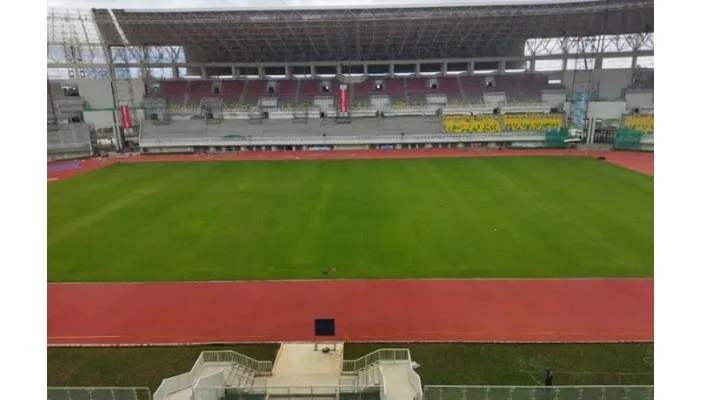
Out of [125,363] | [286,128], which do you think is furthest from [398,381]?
[286,128]

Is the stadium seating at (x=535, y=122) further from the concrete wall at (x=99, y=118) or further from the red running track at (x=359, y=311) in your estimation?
the concrete wall at (x=99, y=118)

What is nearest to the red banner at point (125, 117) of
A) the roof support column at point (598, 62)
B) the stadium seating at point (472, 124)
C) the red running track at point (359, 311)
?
the stadium seating at point (472, 124)

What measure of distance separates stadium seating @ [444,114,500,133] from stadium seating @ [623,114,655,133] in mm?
16066

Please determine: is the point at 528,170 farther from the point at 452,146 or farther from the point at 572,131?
the point at 572,131

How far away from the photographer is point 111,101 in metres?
58.6

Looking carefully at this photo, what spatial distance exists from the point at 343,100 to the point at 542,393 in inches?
2078

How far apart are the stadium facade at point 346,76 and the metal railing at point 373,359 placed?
1746 inches

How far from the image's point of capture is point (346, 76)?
66.0m

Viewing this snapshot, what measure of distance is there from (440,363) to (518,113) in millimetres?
53357

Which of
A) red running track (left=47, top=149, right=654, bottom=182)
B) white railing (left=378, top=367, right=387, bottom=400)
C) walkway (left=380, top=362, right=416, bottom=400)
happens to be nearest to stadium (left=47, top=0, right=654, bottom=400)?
walkway (left=380, top=362, right=416, bottom=400)

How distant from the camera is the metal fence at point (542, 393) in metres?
9.88

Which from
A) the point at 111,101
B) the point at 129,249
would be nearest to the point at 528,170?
the point at 129,249

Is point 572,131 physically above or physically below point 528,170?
above

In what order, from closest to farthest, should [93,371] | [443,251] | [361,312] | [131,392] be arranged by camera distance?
1. [131,392]
2. [93,371]
3. [361,312]
4. [443,251]
